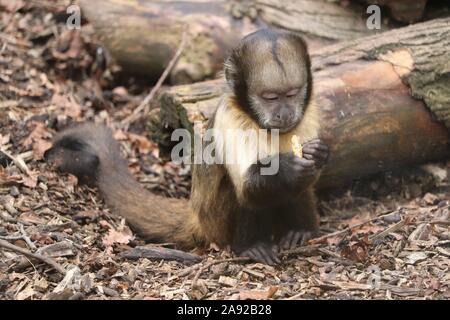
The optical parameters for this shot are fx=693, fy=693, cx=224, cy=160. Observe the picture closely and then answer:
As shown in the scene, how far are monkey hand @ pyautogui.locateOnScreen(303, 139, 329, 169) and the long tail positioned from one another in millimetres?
1363

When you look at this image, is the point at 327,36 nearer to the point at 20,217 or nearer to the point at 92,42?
the point at 92,42

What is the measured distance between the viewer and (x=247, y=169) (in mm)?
5219

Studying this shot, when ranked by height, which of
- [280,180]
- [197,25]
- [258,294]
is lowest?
[258,294]

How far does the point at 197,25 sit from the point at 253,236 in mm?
3194

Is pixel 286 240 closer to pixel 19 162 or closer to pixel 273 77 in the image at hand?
pixel 273 77

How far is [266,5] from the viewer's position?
7863 millimetres

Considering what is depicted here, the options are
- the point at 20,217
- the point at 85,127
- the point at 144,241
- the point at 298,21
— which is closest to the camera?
the point at 20,217

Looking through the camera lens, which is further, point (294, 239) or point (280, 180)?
point (294, 239)

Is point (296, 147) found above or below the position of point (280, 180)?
above

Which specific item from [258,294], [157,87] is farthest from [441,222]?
[157,87]

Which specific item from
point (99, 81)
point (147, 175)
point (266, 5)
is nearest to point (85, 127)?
point (147, 175)

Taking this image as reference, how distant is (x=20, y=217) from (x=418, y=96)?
3592mm

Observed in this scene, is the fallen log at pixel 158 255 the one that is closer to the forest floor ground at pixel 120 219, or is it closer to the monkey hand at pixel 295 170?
the forest floor ground at pixel 120 219
